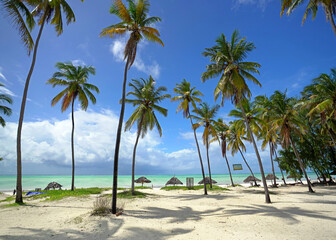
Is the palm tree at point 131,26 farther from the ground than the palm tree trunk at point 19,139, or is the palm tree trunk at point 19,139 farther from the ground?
the palm tree at point 131,26

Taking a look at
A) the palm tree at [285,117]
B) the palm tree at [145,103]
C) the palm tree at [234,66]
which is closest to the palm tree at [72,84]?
the palm tree at [145,103]

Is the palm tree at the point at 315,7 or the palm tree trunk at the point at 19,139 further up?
the palm tree at the point at 315,7

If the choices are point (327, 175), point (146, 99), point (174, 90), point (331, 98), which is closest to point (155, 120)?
point (146, 99)

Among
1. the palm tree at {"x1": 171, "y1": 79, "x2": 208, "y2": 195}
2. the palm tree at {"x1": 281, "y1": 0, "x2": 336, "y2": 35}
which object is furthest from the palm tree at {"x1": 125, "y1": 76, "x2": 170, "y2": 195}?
the palm tree at {"x1": 281, "y1": 0, "x2": 336, "y2": 35}

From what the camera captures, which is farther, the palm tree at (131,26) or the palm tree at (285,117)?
the palm tree at (285,117)

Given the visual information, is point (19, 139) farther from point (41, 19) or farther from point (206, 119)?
point (206, 119)

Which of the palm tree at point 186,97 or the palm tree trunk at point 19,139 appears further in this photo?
the palm tree at point 186,97

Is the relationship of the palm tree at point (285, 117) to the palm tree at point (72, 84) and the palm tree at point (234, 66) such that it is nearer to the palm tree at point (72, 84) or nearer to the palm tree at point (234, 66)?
the palm tree at point (234, 66)

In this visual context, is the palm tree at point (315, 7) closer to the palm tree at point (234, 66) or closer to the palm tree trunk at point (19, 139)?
the palm tree at point (234, 66)

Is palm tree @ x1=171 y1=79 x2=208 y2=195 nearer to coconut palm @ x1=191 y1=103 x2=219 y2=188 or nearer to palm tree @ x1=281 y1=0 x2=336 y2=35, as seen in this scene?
coconut palm @ x1=191 y1=103 x2=219 y2=188

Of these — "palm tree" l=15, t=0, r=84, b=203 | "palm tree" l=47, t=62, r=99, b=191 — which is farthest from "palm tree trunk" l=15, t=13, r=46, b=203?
"palm tree" l=47, t=62, r=99, b=191

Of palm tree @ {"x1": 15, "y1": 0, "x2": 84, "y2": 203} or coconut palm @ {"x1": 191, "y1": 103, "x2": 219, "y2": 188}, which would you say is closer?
palm tree @ {"x1": 15, "y1": 0, "x2": 84, "y2": 203}

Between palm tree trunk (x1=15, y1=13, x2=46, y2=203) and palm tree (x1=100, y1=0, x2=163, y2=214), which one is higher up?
palm tree (x1=100, y1=0, x2=163, y2=214)

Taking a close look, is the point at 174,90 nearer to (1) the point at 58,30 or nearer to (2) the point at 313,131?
(1) the point at 58,30
